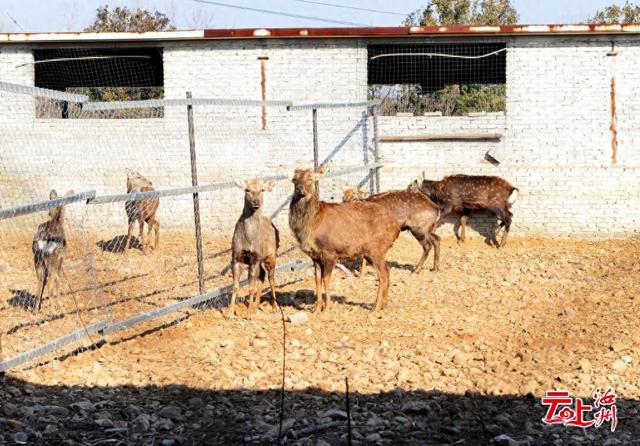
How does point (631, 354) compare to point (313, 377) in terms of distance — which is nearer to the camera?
point (313, 377)

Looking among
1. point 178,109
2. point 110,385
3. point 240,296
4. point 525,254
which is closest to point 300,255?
point 240,296

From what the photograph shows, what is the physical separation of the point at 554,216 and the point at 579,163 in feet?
3.28

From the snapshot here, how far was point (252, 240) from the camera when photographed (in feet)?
33.2

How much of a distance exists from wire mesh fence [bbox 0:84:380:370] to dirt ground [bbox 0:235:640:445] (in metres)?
0.09

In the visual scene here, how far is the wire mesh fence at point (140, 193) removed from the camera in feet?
30.5

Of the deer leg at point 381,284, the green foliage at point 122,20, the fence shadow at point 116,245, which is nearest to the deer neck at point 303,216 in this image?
the deer leg at point 381,284

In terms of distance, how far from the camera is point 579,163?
656 inches

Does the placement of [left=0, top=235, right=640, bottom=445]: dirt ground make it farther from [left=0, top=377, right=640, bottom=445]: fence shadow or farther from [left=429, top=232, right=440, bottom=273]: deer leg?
[left=429, top=232, right=440, bottom=273]: deer leg

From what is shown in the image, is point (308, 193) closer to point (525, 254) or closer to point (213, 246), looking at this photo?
point (213, 246)

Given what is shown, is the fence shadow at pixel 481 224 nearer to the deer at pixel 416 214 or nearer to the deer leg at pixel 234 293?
the deer at pixel 416 214

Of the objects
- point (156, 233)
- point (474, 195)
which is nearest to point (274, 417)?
point (156, 233)

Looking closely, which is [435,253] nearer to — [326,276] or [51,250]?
[326,276]

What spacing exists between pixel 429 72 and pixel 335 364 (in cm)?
1394

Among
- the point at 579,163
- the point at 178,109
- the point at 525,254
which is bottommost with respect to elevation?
the point at 525,254
